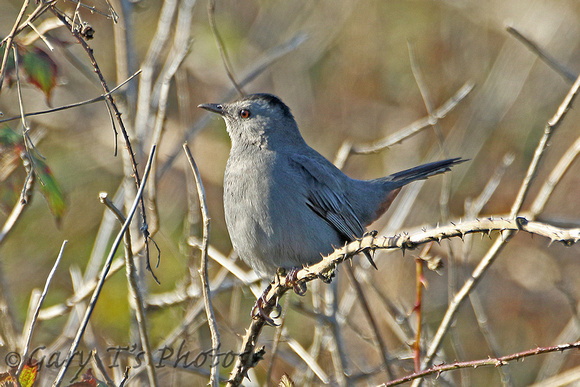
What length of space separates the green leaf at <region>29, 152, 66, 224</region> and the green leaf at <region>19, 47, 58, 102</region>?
367mm

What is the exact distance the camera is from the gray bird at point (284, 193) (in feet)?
15.6

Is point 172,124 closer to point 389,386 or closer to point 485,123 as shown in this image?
point 485,123

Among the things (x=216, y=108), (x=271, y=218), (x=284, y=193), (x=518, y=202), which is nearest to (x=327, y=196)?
(x=284, y=193)

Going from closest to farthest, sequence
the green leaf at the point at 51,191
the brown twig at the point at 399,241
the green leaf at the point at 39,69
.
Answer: the brown twig at the point at 399,241
the green leaf at the point at 51,191
the green leaf at the point at 39,69

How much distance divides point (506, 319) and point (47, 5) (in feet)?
24.8

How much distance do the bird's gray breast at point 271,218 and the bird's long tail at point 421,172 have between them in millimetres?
919

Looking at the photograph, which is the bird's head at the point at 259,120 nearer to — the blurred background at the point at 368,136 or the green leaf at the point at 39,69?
the blurred background at the point at 368,136

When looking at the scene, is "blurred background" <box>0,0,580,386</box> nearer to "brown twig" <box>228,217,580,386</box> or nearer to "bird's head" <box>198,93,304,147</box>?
"bird's head" <box>198,93,304,147</box>

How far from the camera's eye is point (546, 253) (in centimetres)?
866

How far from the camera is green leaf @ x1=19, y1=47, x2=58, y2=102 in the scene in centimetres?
323

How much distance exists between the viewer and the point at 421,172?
549 cm

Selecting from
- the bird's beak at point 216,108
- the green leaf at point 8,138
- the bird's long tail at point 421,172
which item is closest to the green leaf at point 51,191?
the green leaf at point 8,138

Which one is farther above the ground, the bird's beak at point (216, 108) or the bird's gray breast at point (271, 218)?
the bird's beak at point (216, 108)

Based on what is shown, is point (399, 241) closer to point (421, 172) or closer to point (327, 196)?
point (327, 196)
